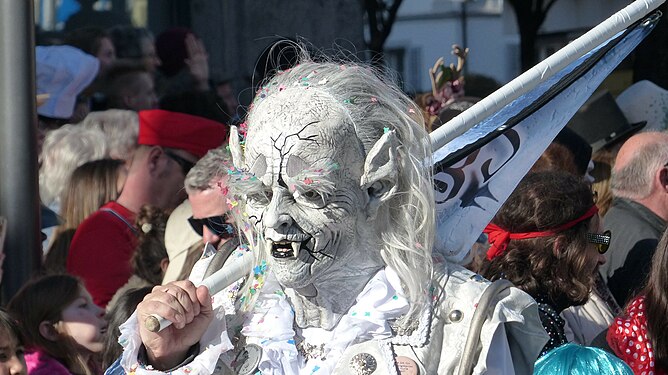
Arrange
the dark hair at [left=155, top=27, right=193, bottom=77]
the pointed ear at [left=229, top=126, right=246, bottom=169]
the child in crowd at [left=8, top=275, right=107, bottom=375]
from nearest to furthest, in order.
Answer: the pointed ear at [left=229, top=126, right=246, bottom=169], the child in crowd at [left=8, top=275, right=107, bottom=375], the dark hair at [left=155, top=27, right=193, bottom=77]

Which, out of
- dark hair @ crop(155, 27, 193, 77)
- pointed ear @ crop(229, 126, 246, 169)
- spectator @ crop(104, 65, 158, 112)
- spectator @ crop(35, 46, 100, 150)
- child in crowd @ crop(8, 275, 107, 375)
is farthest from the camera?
dark hair @ crop(155, 27, 193, 77)

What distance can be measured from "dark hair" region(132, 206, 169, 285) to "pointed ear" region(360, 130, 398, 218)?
7.68 feet

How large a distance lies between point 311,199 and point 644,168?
8.09ft

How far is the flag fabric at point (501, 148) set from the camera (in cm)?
283

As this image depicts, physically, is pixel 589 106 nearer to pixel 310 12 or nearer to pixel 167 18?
pixel 310 12

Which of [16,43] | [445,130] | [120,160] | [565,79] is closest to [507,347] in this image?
[445,130]

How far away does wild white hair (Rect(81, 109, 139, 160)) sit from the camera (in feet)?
19.6

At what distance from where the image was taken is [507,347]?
2537 mm

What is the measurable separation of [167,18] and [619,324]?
4500mm

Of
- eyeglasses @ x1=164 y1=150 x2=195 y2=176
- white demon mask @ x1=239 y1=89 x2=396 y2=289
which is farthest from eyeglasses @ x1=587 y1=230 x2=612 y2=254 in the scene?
eyeglasses @ x1=164 y1=150 x2=195 y2=176

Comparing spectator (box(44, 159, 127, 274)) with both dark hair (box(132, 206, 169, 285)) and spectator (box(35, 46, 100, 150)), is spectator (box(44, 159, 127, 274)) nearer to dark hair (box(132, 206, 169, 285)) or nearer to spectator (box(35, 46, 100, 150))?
dark hair (box(132, 206, 169, 285))

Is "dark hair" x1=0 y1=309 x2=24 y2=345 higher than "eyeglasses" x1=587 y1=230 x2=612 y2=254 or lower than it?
lower

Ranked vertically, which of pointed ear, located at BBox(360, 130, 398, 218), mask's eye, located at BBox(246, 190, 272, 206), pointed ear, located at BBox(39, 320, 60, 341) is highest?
pointed ear, located at BBox(360, 130, 398, 218)

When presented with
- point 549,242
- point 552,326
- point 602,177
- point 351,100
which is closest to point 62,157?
point 602,177
